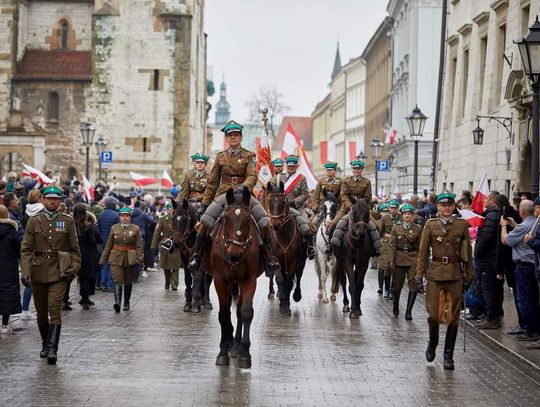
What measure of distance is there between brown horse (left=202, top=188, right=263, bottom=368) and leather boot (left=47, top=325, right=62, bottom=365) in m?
1.83

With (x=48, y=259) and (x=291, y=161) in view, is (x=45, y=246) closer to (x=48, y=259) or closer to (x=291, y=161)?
(x=48, y=259)

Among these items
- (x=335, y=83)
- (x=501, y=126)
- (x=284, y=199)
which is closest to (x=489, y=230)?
(x=284, y=199)

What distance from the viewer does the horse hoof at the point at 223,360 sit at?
538 inches

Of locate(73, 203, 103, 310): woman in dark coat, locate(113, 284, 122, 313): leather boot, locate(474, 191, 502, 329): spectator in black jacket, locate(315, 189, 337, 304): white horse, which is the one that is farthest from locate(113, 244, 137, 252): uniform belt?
locate(474, 191, 502, 329): spectator in black jacket

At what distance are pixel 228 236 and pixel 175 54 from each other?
49781 millimetres

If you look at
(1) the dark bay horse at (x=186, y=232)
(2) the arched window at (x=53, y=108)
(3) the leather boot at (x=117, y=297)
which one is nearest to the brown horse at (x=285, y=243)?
(1) the dark bay horse at (x=186, y=232)

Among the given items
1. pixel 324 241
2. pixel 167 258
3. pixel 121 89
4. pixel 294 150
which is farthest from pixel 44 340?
pixel 121 89

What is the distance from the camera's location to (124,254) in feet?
68.0

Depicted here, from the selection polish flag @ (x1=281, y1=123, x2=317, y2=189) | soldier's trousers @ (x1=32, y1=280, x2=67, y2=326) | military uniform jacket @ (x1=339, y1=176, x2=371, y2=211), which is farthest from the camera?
polish flag @ (x1=281, y1=123, x2=317, y2=189)

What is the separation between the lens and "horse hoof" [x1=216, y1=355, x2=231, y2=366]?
44.8 feet

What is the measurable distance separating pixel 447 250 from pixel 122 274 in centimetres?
800

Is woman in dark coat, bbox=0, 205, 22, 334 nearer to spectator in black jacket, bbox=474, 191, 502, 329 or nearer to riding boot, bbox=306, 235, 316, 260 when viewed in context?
riding boot, bbox=306, 235, 316, 260

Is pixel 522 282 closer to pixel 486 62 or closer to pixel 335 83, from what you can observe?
pixel 486 62

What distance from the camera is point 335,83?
128 metres
